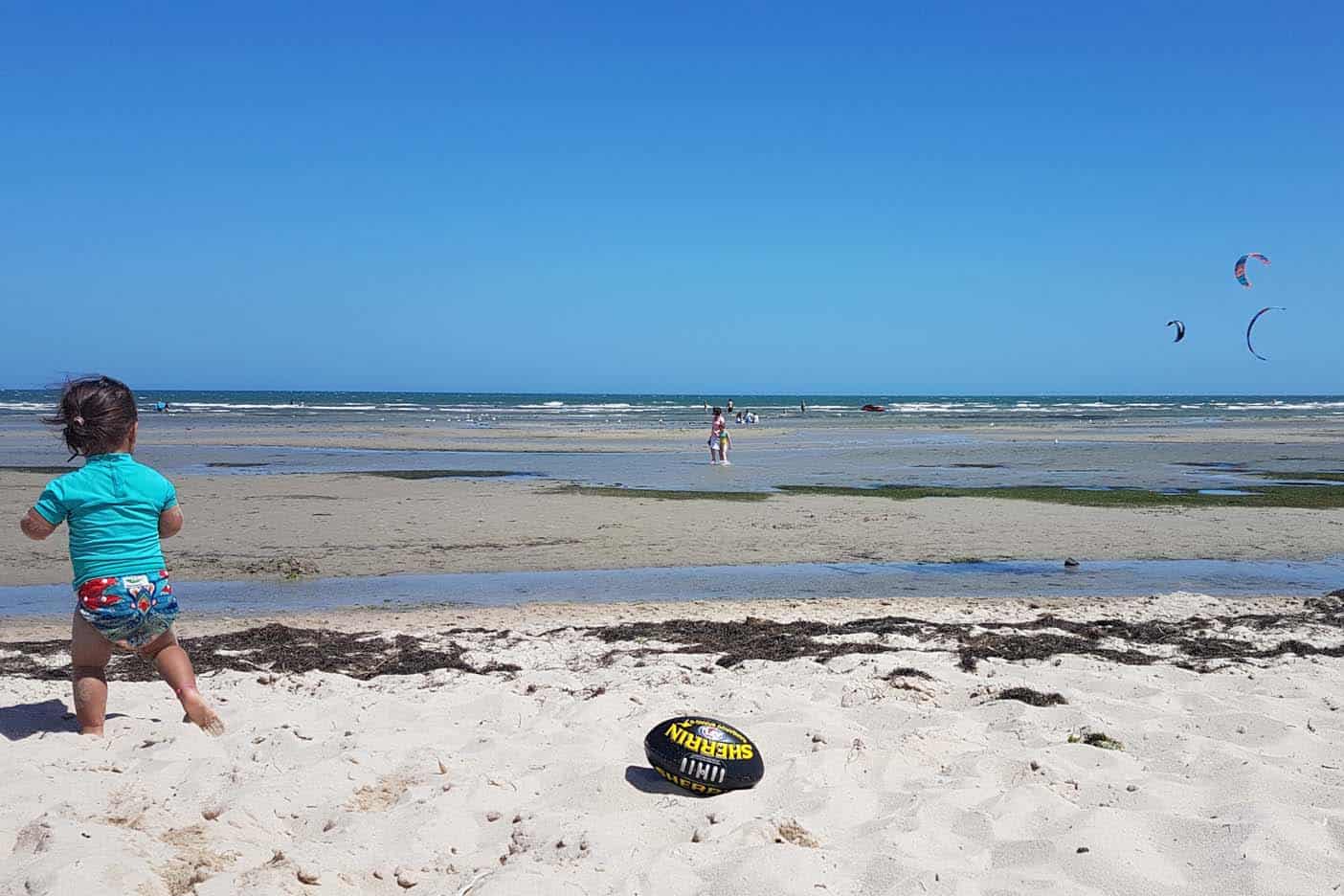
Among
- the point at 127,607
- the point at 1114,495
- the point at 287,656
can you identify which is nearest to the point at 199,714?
the point at 127,607

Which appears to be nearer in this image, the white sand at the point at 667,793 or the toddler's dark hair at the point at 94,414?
the white sand at the point at 667,793

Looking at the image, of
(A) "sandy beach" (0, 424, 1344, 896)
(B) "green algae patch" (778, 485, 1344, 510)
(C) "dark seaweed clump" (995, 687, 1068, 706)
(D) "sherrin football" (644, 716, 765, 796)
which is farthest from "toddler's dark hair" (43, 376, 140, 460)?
(B) "green algae patch" (778, 485, 1344, 510)

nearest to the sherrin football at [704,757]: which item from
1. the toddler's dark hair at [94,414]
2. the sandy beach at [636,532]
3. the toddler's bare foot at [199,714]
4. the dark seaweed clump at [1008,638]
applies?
the toddler's bare foot at [199,714]

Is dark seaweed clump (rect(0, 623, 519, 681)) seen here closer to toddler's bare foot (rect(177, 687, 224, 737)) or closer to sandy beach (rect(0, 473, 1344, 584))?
toddler's bare foot (rect(177, 687, 224, 737))

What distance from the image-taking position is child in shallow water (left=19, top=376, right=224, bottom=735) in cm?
523

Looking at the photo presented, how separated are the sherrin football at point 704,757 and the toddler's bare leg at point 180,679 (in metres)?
2.34

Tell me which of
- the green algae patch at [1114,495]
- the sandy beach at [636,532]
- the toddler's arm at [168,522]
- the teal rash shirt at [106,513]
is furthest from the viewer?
the green algae patch at [1114,495]

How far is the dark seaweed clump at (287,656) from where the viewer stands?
7.24m

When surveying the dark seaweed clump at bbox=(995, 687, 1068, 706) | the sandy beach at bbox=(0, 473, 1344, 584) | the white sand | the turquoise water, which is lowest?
the turquoise water

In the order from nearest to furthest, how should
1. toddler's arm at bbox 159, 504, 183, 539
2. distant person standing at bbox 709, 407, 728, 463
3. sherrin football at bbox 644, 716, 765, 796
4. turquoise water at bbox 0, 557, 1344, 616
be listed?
sherrin football at bbox 644, 716, 765, 796, toddler's arm at bbox 159, 504, 183, 539, turquoise water at bbox 0, 557, 1344, 616, distant person standing at bbox 709, 407, 728, 463

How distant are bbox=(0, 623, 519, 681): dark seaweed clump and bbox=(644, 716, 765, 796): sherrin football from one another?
2605 mm

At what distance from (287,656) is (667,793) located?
13.4 feet

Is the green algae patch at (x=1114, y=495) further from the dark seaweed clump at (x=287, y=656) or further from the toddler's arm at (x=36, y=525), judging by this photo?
the toddler's arm at (x=36, y=525)

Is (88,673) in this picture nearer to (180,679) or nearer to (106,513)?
(180,679)
